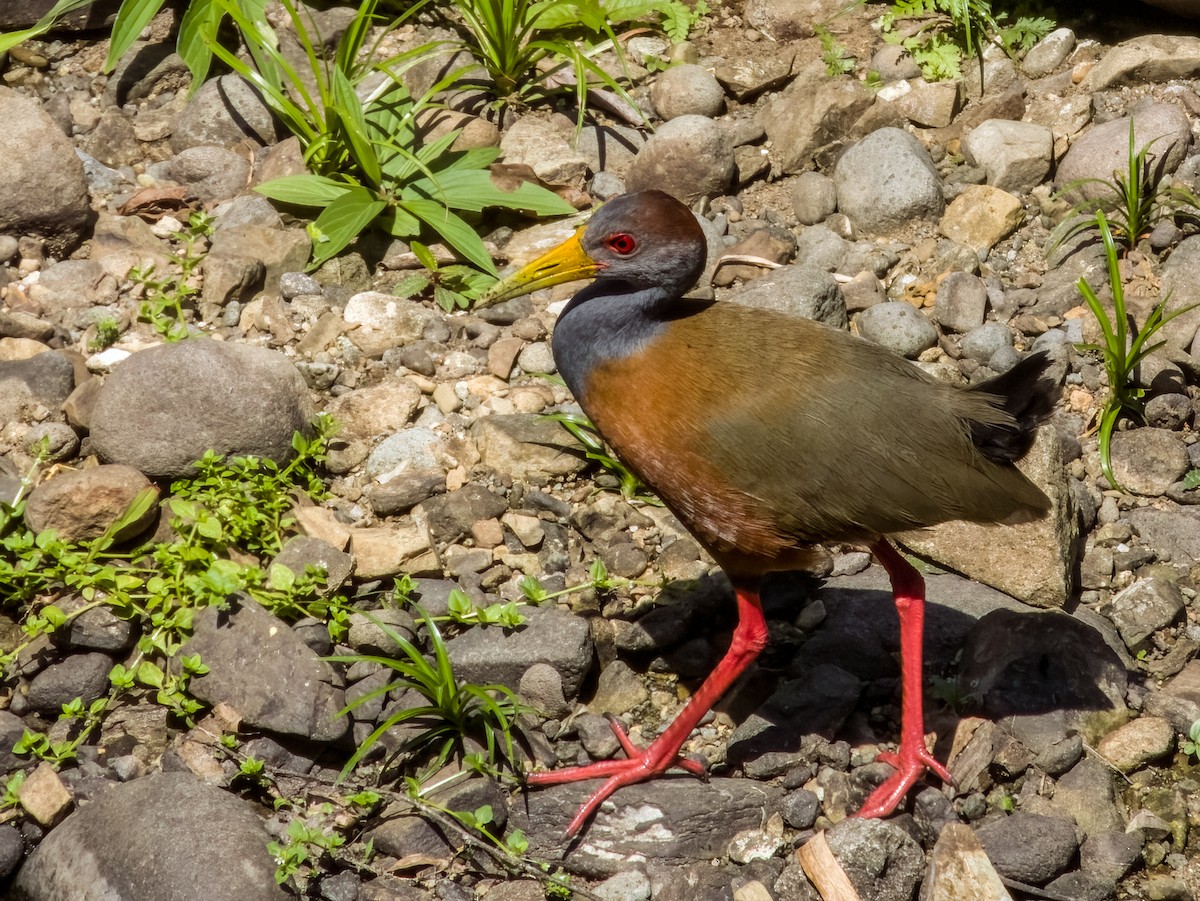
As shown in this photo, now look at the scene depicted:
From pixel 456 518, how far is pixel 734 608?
1197 mm

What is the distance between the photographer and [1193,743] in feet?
14.9

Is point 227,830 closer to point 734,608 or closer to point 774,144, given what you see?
point 734,608

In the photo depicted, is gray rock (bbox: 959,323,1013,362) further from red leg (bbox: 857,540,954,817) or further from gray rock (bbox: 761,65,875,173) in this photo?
red leg (bbox: 857,540,954,817)

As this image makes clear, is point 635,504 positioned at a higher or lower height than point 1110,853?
higher

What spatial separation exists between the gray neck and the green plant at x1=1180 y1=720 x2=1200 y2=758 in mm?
2373

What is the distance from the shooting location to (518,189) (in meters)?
6.53

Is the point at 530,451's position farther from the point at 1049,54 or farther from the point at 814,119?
the point at 1049,54

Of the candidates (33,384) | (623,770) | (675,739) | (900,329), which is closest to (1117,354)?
(900,329)

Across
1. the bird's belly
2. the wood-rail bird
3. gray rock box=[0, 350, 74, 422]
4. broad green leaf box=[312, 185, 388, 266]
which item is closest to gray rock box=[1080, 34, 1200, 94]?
the wood-rail bird

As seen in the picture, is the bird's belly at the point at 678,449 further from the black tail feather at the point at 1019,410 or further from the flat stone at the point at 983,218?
the flat stone at the point at 983,218

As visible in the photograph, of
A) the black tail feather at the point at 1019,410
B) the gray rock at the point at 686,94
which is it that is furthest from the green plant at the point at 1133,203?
the black tail feather at the point at 1019,410

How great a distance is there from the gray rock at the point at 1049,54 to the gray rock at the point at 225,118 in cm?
422

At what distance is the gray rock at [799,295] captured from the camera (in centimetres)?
580

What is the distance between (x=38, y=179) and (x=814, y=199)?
12.7ft
